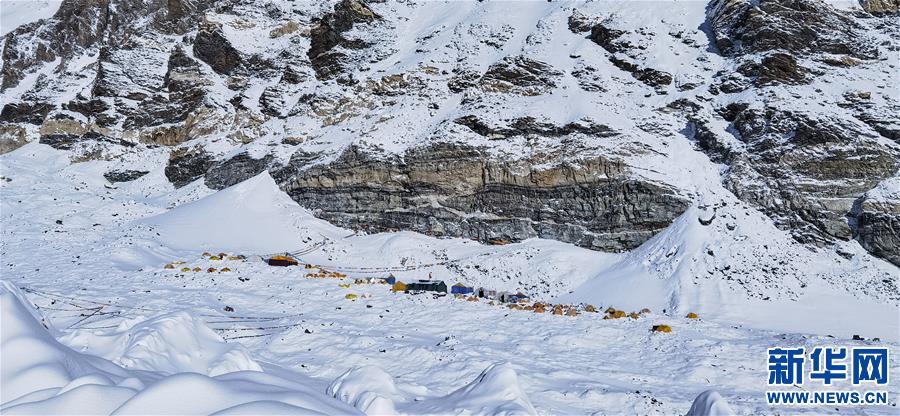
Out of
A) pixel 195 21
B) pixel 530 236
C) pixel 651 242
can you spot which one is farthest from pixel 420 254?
pixel 195 21

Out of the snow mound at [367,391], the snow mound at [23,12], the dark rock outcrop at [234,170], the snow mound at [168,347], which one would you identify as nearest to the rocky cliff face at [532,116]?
the dark rock outcrop at [234,170]

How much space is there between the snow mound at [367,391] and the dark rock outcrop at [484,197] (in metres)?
27.6

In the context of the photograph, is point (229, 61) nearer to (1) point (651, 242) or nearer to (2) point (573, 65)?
(2) point (573, 65)

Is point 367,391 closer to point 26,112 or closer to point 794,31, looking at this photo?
point 794,31

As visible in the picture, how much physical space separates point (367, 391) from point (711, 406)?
4.34m

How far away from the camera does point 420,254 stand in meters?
33.3

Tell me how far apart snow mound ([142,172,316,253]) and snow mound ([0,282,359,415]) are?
27460 millimetres

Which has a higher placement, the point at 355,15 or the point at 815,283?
the point at 355,15

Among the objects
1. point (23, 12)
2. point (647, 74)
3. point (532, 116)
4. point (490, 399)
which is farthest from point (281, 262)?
point (23, 12)

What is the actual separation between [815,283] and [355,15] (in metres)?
50.2

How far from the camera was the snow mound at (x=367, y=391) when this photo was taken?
6461 millimetres

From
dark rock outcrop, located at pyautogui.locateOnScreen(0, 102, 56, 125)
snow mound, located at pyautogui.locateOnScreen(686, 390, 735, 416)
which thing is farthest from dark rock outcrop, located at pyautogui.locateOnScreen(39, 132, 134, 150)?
snow mound, located at pyautogui.locateOnScreen(686, 390, 735, 416)

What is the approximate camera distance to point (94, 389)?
13.4 ft

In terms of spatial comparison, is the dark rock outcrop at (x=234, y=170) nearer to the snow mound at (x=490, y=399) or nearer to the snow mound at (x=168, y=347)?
the snow mound at (x=168, y=347)
